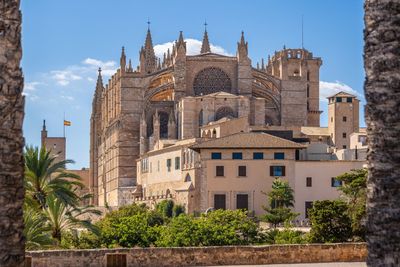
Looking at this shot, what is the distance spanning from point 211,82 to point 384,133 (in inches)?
3169

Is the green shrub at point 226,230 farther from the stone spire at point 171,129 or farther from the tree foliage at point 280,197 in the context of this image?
the stone spire at point 171,129

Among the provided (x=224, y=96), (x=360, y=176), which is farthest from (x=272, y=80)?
(x=360, y=176)

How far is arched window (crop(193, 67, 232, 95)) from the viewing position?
87312 mm

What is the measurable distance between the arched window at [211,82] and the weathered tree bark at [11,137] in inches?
3151

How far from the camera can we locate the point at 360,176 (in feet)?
123

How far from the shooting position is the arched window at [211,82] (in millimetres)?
87312

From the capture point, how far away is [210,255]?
20.8 m

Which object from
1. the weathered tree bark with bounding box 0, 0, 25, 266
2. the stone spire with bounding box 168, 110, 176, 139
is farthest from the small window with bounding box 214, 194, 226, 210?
the weathered tree bark with bounding box 0, 0, 25, 266

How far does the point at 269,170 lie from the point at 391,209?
46469 mm

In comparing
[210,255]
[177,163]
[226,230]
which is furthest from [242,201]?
[210,255]

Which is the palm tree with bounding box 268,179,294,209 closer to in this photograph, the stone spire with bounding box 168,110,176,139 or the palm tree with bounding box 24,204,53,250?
the palm tree with bounding box 24,204,53,250

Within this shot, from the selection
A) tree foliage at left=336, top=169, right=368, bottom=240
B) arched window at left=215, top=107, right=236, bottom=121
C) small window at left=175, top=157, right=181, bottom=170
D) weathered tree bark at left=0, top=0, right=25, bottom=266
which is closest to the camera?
weathered tree bark at left=0, top=0, right=25, bottom=266

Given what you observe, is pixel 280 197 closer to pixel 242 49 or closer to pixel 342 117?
pixel 342 117

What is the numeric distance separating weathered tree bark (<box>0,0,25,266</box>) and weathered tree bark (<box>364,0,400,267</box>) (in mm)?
2923
